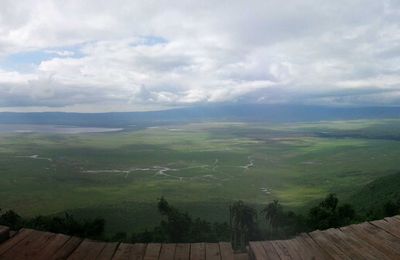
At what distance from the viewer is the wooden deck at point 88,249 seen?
3.09 metres

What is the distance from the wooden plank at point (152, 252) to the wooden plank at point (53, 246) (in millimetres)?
661

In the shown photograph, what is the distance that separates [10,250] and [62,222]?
24560 mm

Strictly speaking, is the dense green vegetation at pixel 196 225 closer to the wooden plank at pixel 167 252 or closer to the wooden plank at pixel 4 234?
the wooden plank at pixel 167 252

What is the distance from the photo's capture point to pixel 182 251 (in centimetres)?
323

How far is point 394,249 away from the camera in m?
3.27

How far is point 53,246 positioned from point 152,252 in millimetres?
750

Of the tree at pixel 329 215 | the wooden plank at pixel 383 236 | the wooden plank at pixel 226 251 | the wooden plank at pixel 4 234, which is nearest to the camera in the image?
Answer: the wooden plank at pixel 226 251

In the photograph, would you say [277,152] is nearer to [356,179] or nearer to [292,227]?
[356,179]

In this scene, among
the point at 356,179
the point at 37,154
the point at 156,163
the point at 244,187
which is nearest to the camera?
the point at 244,187

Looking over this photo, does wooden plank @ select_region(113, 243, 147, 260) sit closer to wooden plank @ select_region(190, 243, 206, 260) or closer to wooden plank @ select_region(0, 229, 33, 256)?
wooden plank @ select_region(190, 243, 206, 260)

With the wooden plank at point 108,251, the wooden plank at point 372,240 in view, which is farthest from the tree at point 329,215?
the wooden plank at point 108,251

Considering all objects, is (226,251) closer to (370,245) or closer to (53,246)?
(370,245)

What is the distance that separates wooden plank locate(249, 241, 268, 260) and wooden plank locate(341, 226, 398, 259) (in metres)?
0.90

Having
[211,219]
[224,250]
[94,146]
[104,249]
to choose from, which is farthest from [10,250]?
[94,146]
